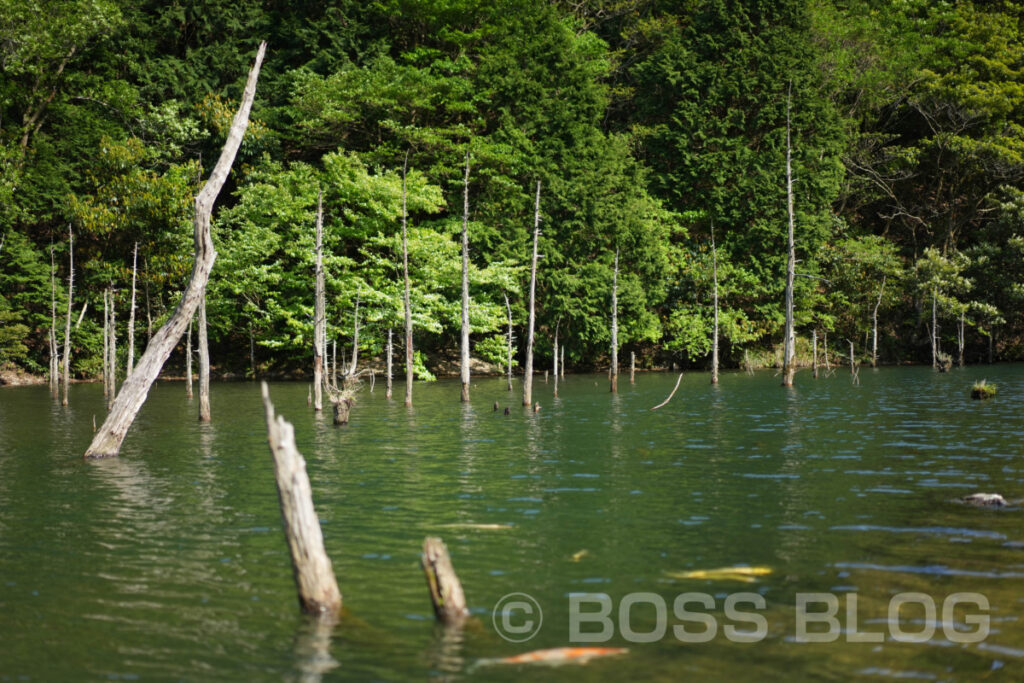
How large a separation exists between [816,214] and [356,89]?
100 feet

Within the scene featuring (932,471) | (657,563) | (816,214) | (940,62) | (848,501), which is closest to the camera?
(657,563)

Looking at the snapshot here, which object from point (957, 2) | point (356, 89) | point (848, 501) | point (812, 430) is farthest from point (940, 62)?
point (848, 501)

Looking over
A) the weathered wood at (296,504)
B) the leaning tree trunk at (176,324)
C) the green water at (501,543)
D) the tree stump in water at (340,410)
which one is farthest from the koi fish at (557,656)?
the tree stump in water at (340,410)

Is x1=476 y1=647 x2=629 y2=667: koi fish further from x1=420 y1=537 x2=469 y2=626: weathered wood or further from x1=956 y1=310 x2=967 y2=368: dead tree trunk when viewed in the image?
x1=956 y1=310 x2=967 y2=368: dead tree trunk

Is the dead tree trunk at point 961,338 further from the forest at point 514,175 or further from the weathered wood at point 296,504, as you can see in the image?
the weathered wood at point 296,504

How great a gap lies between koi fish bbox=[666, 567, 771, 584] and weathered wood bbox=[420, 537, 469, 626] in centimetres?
281

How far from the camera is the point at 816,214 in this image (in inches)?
2400

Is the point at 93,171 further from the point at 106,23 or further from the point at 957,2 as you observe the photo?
the point at 957,2

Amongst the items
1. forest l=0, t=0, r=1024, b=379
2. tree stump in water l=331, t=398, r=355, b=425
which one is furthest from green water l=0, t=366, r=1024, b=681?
forest l=0, t=0, r=1024, b=379

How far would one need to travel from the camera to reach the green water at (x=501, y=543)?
27.5 ft

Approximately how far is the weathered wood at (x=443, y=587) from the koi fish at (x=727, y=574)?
2806mm

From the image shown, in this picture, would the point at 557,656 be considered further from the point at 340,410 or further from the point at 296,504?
the point at 340,410

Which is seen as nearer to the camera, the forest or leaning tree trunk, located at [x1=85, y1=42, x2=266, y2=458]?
leaning tree trunk, located at [x1=85, y1=42, x2=266, y2=458]

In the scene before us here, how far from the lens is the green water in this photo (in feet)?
27.5
